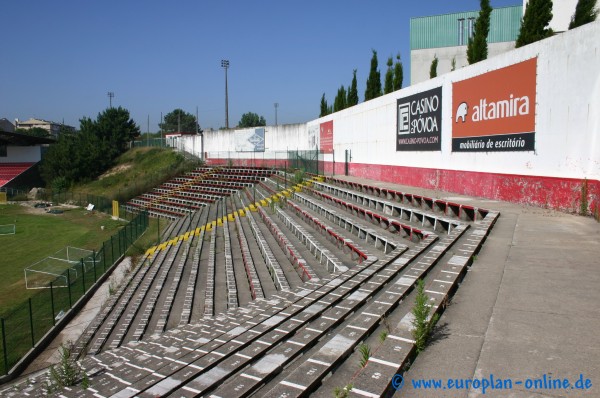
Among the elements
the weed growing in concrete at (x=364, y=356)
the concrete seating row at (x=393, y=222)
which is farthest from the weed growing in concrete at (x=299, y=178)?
the weed growing in concrete at (x=364, y=356)

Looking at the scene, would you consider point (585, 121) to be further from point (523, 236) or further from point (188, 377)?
point (188, 377)

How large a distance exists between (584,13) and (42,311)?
881 inches

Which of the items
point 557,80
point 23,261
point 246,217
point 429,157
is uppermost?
point 557,80

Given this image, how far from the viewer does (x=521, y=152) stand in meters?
11.8

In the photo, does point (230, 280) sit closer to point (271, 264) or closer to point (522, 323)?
point (271, 264)

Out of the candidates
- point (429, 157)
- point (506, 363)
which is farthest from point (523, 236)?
point (429, 157)

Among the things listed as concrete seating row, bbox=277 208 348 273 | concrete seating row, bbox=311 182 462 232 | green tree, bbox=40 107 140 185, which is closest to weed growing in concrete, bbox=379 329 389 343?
concrete seating row, bbox=277 208 348 273

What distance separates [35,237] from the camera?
1119 inches

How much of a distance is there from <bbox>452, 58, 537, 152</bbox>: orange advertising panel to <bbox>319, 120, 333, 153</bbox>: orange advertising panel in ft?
48.4

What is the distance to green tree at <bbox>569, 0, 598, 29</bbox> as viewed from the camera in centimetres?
1788

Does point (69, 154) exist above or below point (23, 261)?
above

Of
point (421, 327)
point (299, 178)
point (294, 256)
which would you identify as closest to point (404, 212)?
point (294, 256)

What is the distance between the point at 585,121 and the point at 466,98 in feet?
15.5

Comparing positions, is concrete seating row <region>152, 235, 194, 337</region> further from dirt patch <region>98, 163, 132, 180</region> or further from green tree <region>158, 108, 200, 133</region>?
green tree <region>158, 108, 200, 133</region>
